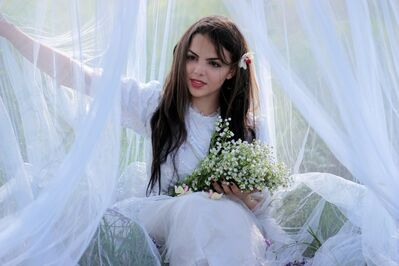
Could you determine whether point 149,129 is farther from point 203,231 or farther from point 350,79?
point 350,79

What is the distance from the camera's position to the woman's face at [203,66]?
10.8ft

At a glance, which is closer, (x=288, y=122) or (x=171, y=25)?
(x=288, y=122)

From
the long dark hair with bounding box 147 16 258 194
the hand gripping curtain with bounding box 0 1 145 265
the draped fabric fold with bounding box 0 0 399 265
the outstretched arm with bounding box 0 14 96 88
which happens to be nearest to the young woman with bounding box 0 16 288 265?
the long dark hair with bounding box 147 16 258 194

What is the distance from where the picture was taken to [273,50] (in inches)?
111

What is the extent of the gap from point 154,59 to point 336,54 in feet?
3.61

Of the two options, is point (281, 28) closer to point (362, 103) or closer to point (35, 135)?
point (362, 103)

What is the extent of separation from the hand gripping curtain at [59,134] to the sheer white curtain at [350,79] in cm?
55

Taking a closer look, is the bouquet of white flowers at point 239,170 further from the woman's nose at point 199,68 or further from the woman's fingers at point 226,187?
the woman's nose at point 199,68

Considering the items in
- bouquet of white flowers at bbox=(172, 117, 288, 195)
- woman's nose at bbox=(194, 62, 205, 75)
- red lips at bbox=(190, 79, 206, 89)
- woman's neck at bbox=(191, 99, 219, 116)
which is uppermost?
woman's nose at bbox=(194, 62, 205, 75)

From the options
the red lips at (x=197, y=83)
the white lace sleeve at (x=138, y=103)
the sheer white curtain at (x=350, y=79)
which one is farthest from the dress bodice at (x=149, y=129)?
the sheer white curtain at (x=350, y=79)

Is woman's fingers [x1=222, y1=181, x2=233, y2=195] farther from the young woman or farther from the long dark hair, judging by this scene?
the long dark hair

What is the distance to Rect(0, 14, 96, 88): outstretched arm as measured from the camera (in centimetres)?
258

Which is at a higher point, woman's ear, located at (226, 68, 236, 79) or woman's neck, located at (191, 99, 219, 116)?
woman's ear, located at (226, 68, 236, 79)

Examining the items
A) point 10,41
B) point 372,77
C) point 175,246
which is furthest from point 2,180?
point 372,77
